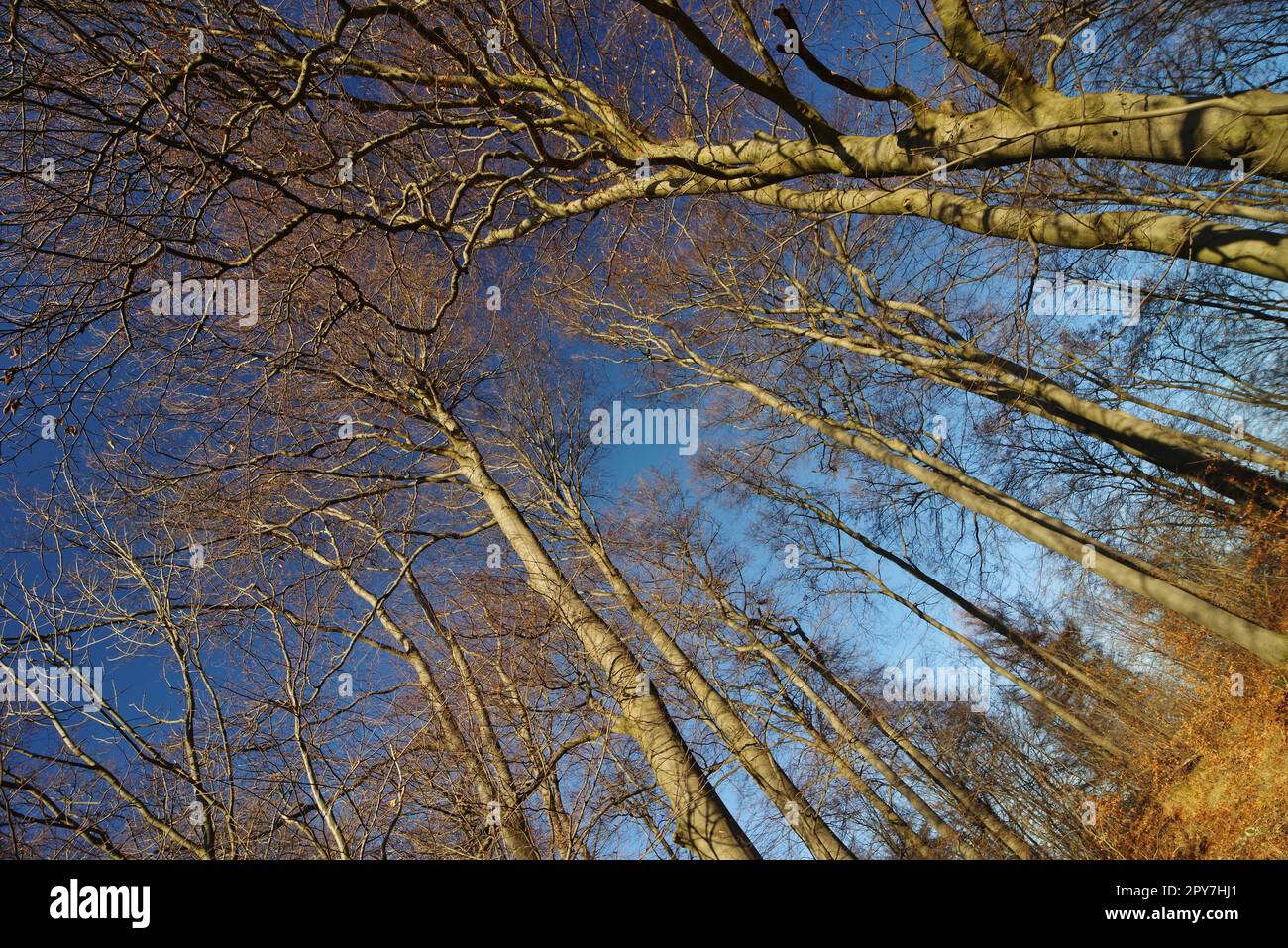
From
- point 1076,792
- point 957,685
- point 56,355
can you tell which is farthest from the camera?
point 957,685

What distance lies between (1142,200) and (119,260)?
7.87 metres

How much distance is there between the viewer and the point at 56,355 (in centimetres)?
386

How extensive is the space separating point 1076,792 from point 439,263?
12.2 m

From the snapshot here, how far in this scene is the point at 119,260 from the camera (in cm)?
410

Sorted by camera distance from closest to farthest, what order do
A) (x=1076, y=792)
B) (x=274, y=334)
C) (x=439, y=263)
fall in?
(x=274, y=334) → (x=439, y=263) → (x=1076, y=792)

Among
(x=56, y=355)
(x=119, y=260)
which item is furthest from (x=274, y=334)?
(x=56, y=355)

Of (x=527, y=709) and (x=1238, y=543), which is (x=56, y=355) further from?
(x=1238, y=543)
